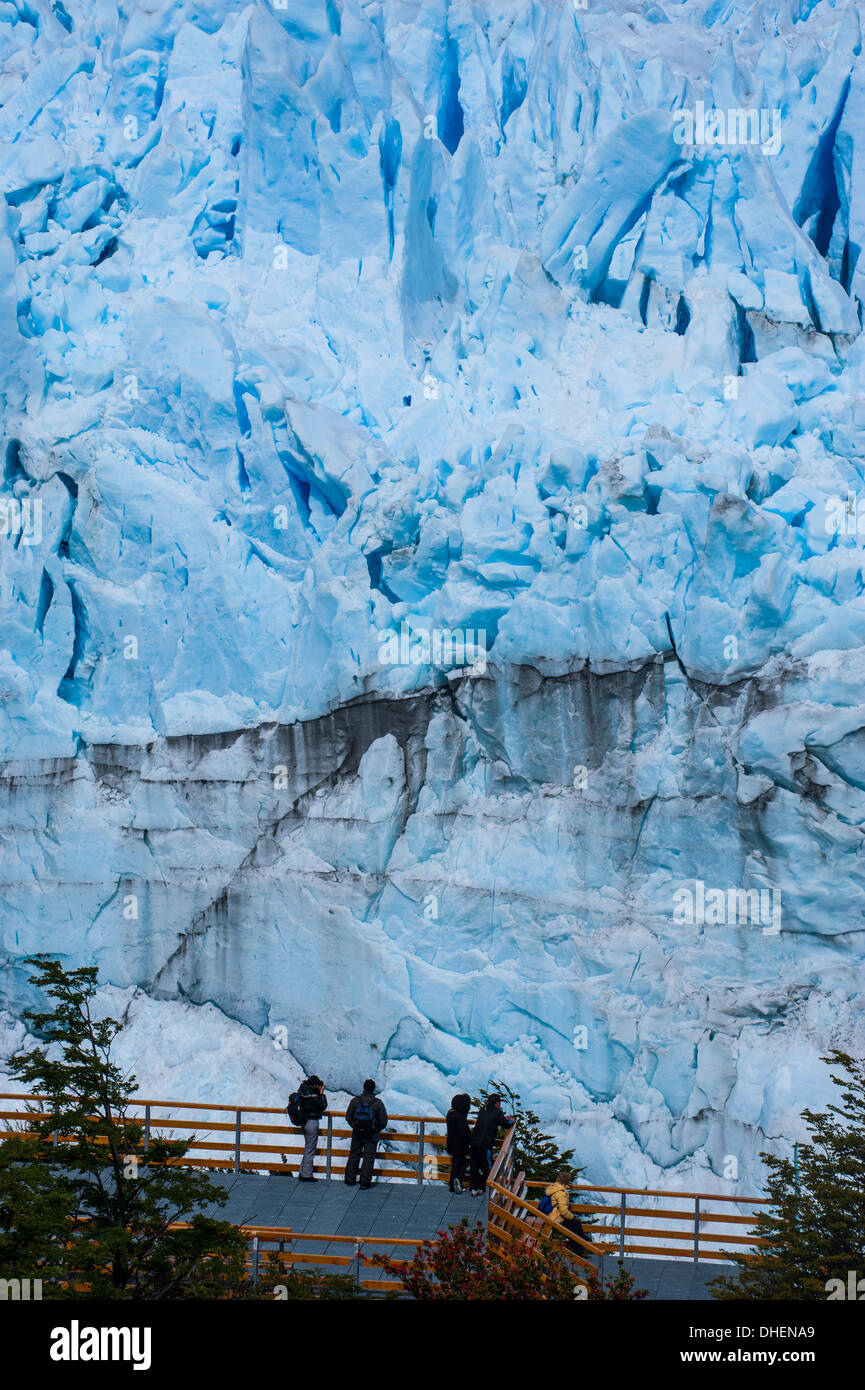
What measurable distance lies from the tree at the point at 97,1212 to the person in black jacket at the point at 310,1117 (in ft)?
7.52

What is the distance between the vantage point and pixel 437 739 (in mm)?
15523

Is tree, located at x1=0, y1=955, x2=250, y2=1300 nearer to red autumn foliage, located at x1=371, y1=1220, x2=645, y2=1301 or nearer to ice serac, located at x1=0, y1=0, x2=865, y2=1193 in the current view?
red autumn foliage, located at x1=371, y1=1220, x2=645, y2=1301

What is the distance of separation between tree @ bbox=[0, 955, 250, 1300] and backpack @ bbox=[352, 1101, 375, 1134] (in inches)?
90.3

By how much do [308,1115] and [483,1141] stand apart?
Answer: 144 centimetres

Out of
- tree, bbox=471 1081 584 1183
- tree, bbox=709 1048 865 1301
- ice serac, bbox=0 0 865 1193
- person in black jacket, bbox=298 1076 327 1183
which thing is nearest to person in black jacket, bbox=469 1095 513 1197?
tree, bbox=471 1081 584 1183

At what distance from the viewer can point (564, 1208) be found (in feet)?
32.2

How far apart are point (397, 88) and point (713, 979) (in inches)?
443

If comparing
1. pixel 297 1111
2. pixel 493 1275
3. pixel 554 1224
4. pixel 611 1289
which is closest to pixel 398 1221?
pixel 297 1111

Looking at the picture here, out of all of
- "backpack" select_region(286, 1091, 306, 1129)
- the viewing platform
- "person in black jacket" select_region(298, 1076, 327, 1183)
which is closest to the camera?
the viewing platform

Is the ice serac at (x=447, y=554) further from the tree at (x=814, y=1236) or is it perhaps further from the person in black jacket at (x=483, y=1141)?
the tree at (x=814, y=1236)

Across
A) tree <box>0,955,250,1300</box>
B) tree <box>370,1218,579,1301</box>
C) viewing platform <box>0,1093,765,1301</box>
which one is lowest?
viewing platform <box>0,1093,765,1301</box>

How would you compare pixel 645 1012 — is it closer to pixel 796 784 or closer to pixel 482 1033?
pixel 482 1033

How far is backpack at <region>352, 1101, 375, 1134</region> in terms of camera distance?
11430 mm
